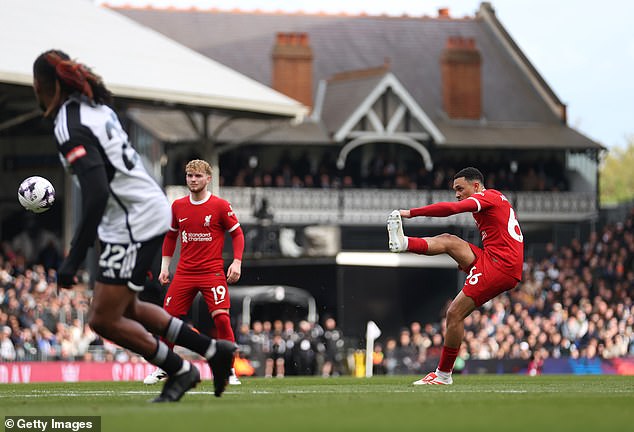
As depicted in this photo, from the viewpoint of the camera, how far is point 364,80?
53812 millimetres

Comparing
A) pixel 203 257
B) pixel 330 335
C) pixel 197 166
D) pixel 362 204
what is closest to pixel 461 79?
pixel 362 204

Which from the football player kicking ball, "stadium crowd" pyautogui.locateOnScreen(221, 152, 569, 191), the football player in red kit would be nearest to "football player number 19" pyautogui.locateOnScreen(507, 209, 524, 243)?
the football player kicking ball

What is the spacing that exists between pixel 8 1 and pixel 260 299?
37.1ft

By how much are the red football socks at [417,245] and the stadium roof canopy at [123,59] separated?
20.5m

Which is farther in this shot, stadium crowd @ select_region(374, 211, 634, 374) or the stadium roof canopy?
the stadium roof canopy

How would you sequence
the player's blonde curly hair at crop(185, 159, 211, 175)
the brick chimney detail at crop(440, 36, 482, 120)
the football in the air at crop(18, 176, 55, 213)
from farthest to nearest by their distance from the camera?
the brick chimney detail at crop(440, 36, 482, 120) < the player's blonde curly hair at crop(185, 159, 211, 175) < the football in the air at crop(18, 176, 55, 213)

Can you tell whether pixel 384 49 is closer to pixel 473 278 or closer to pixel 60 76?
pixel 473 278

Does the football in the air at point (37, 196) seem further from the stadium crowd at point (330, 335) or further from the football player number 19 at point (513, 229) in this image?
the stadium crowd at point (330, 335)

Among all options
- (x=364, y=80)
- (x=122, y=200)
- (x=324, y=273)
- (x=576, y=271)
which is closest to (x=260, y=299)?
(x=324, y=273)

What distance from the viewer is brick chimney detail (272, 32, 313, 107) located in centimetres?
5366

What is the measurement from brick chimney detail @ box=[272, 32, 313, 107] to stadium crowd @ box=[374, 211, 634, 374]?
12485 millimetres

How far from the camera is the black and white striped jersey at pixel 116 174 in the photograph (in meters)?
9.67
